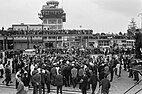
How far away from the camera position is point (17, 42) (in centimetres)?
6309

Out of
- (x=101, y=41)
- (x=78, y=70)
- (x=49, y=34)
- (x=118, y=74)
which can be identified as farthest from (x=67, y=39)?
(x=78, y=70)

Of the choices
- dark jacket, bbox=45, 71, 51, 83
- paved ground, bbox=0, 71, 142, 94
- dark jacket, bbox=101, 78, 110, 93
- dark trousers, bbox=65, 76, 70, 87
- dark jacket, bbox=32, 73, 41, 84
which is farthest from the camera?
dark trousers, bbox=65, 76, 70, 87

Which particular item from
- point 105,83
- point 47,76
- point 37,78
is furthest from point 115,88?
point 37,78

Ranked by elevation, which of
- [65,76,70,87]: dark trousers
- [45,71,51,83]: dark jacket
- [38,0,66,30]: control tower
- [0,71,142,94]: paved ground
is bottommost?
[0,71,142,94]: paved ground

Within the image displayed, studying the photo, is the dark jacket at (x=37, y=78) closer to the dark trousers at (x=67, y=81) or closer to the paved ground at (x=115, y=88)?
the paved ground at (x=115, y=88)

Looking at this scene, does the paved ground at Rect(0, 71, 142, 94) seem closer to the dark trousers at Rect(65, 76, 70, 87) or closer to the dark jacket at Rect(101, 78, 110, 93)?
the dark trousers at Rect(65, 76, 70, 87)

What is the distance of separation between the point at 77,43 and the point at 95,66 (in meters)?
41.1

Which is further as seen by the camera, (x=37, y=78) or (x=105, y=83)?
(x=37, y=78)

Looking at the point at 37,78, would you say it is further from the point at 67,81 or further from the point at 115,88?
the point at 115,88

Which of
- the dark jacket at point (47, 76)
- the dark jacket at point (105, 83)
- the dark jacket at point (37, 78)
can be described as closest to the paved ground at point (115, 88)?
the dark jacket at point (47, 76)

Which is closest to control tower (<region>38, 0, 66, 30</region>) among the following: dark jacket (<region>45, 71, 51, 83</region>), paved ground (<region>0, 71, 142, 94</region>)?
paved ground (<region>0, 71, 142, 94</region>)

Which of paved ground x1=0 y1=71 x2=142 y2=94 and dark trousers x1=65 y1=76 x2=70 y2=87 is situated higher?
dark trousers x1=65 y1=76 x2=70 y2=87

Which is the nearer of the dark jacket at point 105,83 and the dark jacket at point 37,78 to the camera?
the dark jacket at point 105,83

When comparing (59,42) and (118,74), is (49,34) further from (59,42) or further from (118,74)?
(118,74)
